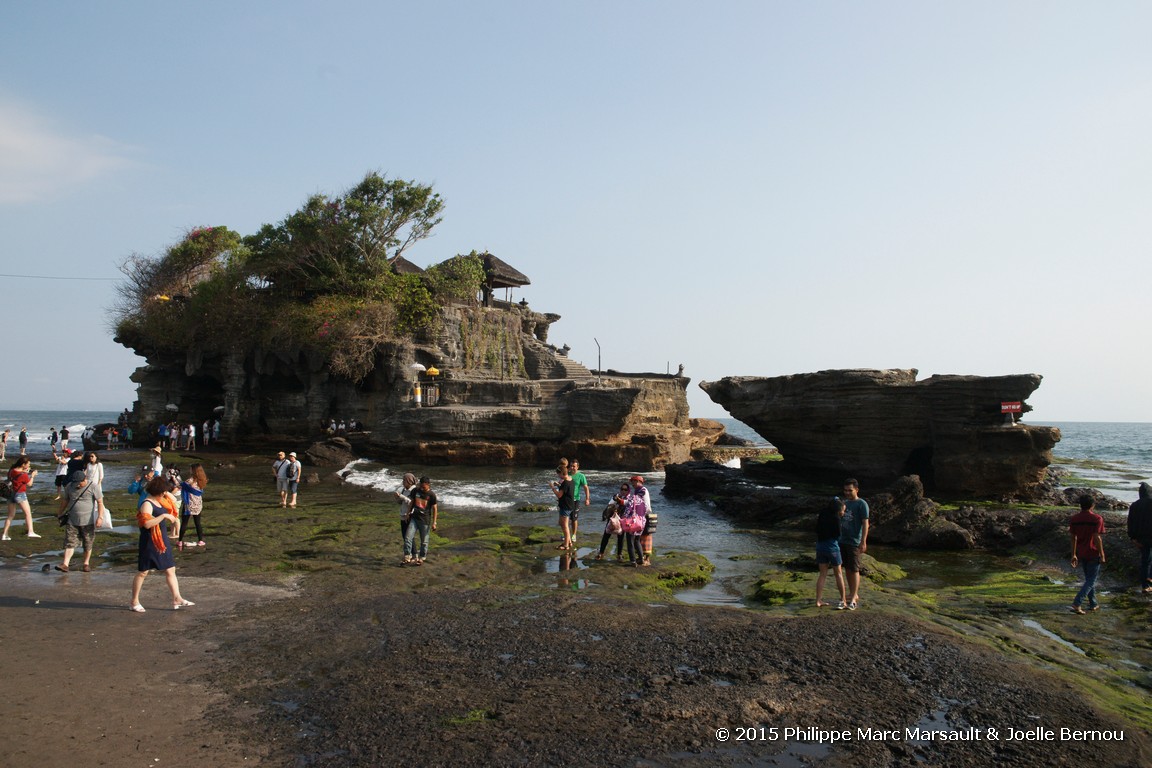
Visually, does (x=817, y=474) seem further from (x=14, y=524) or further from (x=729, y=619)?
(x=14, y=524)

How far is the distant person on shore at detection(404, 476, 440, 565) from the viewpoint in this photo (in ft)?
37.6

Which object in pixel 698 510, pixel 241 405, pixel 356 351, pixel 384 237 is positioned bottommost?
pixel 698 510

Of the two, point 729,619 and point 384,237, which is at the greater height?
point 384,237

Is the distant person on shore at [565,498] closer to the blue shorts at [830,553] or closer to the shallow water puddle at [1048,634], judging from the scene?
the blue shorts at [830,553]

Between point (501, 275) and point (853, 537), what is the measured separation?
39.6 meters

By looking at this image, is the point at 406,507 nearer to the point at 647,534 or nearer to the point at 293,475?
the point at 647,534

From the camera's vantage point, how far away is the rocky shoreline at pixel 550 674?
16.7 ft

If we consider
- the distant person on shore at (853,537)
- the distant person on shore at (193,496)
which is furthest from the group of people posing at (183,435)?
the distant person on shore at (853,537)

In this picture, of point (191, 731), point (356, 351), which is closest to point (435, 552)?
point (191, 731)

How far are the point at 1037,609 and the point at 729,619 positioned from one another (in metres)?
4.88

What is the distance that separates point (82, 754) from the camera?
4750mm

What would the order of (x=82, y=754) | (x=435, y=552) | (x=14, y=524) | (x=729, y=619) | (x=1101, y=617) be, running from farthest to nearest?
(x=14, y=524), (x=435, y=552), (x=1101, y=617), (x=729, y=619), (x=82, y=754)

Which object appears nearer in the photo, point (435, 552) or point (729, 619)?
point (729, 619)

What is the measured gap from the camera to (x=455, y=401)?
36.2 metres
